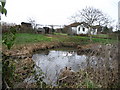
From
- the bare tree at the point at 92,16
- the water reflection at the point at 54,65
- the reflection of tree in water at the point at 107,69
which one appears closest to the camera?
the reflection of tree in water at the point at 107,69

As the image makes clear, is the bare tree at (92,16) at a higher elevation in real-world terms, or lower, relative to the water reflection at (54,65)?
higher

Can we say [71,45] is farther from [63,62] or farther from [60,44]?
[63,62]

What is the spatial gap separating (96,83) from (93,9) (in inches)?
652

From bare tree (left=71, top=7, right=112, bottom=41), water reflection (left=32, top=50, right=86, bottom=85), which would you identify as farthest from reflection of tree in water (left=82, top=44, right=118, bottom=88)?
bare tree (left=71, top=7, right=112, bottom=41)

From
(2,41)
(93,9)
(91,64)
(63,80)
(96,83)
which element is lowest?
(63,80)

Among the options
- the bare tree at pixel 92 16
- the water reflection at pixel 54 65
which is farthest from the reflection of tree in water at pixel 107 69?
the bare tree at pixel 92 16

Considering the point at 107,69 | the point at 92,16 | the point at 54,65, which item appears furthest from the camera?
the point at 92,16

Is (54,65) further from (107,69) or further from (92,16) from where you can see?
(92,16)

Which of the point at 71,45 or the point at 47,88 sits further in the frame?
the point at 71,45

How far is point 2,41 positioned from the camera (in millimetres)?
1865

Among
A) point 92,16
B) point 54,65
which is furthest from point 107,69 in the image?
point 92,16

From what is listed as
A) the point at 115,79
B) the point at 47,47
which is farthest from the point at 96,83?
the point at 47,47

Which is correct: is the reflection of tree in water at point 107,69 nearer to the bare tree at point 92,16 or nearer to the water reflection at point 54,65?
the water reflection at point 54,65

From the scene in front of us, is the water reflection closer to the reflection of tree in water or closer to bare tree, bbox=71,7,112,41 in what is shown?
the reflection of tree in water
